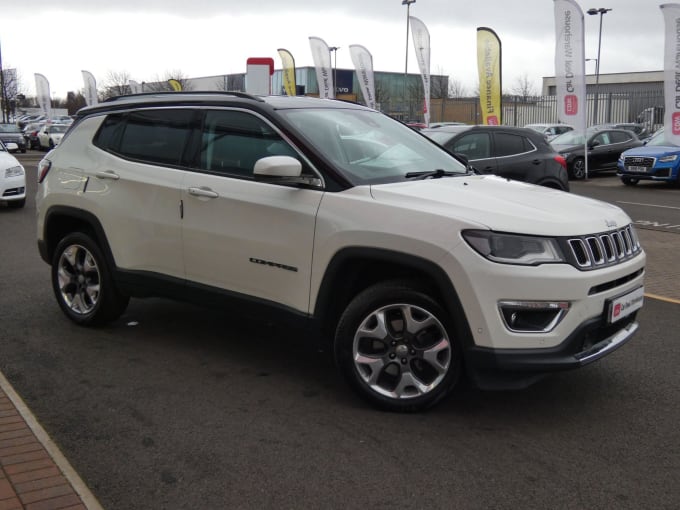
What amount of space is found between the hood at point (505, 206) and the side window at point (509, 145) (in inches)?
274

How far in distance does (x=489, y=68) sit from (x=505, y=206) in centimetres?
2222

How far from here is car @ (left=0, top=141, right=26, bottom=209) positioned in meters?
13.5

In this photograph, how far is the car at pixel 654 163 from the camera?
19328 millimetres

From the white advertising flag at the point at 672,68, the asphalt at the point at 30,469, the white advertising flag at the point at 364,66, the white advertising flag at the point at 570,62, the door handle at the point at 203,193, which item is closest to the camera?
the asphalt at the point at 30,469

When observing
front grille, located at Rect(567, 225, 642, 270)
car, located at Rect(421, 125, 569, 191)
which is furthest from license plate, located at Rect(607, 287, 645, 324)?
car, located at Rect(421, 125, 569, 191)

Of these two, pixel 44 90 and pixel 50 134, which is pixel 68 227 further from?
pixel 44 90

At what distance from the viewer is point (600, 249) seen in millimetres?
3910

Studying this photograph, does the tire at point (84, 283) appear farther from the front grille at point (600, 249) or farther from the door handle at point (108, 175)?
the front grille at point (600, 249)

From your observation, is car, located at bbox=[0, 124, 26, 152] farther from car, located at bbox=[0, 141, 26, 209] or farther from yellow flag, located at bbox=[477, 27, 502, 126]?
car, located at bbox=[0, 141, 26, 209]

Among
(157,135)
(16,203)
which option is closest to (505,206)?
(157,135)

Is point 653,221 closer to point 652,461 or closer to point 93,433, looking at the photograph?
point 652,461

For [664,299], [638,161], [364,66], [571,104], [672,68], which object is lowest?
[664,299]

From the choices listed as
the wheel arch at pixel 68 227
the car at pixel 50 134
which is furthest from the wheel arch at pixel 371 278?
the car at pixel 50 134

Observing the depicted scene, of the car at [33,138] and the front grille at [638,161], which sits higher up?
the car at [33,138]
